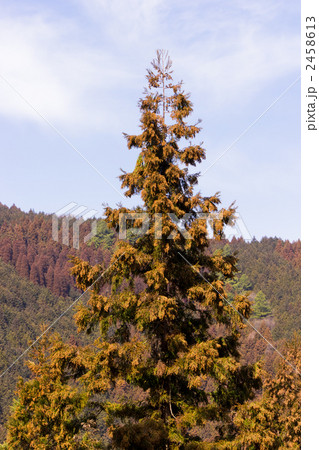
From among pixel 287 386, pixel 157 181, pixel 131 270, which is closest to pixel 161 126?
pixel 157 181

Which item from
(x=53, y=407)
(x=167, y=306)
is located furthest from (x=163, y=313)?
(x=53, y=407)

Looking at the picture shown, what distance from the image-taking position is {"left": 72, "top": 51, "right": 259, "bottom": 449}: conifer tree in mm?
12602

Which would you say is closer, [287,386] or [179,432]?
[179,432]

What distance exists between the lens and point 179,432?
41.9ft

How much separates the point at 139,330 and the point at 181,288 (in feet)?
4.87

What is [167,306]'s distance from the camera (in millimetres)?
12727

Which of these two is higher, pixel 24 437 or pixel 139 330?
pixel 139 330

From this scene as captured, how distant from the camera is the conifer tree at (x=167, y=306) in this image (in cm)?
1260
